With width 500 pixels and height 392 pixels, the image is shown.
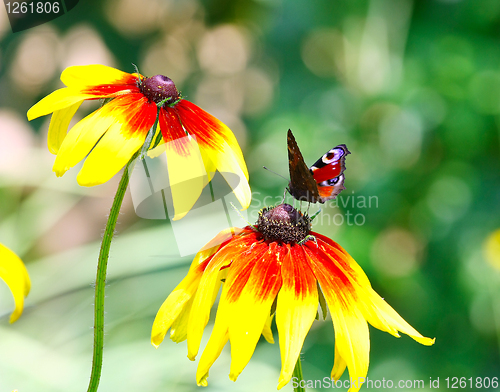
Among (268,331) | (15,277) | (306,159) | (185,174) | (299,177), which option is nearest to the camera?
(15,277)

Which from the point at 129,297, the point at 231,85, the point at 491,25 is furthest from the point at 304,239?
the point at 491,25

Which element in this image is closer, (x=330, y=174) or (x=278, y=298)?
(x=278, y=298)

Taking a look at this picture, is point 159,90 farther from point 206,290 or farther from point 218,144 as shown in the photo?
point 206,290

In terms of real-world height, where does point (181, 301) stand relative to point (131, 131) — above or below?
below

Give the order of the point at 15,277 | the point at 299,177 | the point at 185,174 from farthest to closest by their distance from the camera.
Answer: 1. the point at 299,177
2. the point at 185,174
3. the point at 15,277

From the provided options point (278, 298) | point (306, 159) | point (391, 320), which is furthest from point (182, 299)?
point (306, 159)

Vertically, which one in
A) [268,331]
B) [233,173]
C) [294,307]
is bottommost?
[268,331]
